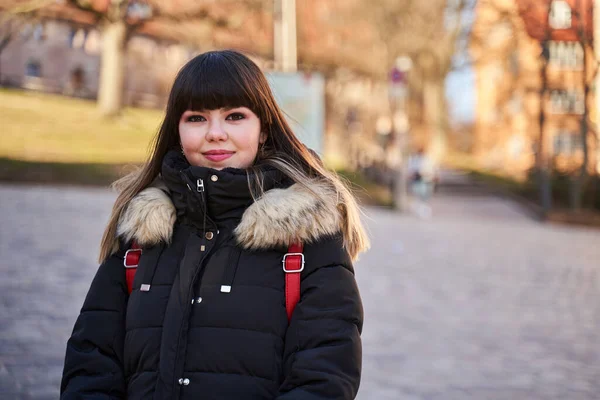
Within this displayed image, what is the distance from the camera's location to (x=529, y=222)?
24.4m

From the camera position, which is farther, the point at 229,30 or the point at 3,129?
the point at 229,30

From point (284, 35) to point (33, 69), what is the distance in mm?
10988

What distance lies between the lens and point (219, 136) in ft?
8.50

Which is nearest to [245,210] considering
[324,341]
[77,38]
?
[324,341]

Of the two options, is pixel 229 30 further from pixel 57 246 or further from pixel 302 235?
pixel 302 235

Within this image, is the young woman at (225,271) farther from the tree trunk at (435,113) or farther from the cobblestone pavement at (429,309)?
the tree trunk at (435,113)

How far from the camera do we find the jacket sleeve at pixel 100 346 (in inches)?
97.5

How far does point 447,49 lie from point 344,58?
14.6 feet

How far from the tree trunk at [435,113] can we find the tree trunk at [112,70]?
16.1 m

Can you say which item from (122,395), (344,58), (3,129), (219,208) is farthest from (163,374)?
(344,58)

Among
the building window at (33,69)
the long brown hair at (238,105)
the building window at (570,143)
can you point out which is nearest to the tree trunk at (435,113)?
the building window at (570,143)

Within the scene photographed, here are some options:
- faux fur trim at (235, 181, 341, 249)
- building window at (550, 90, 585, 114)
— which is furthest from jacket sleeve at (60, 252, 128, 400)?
building window at (550, 90, 585, 114)

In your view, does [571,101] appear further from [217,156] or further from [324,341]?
[324,341]

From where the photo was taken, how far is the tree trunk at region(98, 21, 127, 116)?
29.2 m
